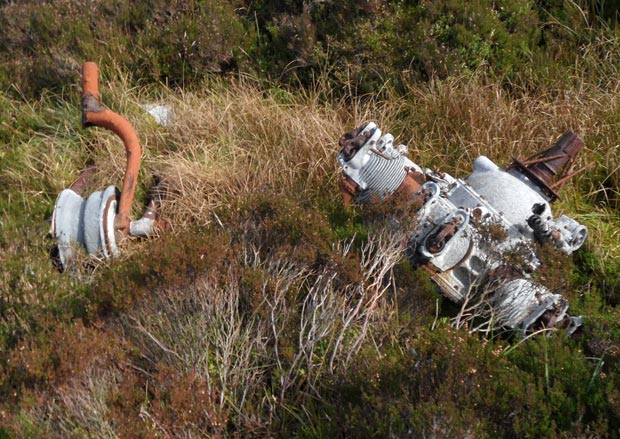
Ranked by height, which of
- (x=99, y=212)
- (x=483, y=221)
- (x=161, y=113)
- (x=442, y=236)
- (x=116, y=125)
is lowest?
(x=161, y=113)

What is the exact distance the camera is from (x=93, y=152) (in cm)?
571

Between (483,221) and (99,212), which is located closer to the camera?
(483,221)

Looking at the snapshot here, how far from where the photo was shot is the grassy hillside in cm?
283

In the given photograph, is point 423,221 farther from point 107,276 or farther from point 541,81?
point 541,81

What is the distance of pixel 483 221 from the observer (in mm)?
3723

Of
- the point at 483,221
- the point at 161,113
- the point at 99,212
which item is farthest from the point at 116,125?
the point at 483,221

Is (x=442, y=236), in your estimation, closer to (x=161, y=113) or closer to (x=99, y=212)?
(x=99, y=212)

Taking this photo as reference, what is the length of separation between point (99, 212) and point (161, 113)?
1.76m

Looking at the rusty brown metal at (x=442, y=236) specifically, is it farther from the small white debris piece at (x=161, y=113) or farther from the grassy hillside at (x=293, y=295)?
the small white debris piece at (x=161, y=113)

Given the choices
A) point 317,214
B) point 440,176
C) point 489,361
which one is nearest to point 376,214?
point 317,214

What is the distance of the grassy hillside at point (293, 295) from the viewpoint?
283 centimetres

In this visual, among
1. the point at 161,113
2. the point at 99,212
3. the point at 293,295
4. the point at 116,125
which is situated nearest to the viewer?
the point at 293,295

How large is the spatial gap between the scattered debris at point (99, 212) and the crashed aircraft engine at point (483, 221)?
4.33 feet

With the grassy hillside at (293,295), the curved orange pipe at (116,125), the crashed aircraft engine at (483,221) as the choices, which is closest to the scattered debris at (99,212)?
the curved orange pipe at (116,125)
